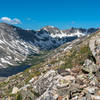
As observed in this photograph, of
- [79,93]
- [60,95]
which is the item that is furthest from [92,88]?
[60,95]

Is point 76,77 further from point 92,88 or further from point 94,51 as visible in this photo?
point 94,51

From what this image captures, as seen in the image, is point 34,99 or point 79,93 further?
point 34,99

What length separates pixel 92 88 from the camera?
33438 millimetres

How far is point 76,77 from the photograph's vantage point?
1592 inches

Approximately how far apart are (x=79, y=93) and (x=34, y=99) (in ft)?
52.0

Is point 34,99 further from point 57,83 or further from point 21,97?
point 57,83

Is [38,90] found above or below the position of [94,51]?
below

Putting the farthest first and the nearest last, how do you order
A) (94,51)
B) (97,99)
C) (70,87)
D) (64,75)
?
(94,51) < (64,75) < (70,87) < (97,99)

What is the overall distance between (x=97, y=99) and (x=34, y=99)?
19.9 meters

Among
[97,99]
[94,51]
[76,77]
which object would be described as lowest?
[97,99]

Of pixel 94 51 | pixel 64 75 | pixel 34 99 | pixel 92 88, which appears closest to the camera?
pixel 92 88

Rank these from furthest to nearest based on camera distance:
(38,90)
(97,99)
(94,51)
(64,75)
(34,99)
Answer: (94,51) → (38,90) → (34,99) → (64,75) → (97,99)

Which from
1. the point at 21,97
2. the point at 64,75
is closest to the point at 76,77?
the point at 64,75

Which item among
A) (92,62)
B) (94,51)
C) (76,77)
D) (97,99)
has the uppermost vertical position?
(94,51)
